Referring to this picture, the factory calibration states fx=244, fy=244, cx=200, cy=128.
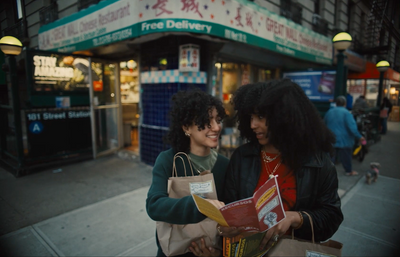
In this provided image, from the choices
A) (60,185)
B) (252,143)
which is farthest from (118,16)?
(252,143)

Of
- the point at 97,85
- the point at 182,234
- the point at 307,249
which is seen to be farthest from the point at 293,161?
the point at 97,85

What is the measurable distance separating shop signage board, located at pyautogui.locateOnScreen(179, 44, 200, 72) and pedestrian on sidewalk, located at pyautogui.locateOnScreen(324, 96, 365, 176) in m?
3.20

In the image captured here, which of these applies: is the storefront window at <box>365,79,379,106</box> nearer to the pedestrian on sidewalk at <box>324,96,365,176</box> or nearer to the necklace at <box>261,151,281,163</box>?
the pedestrian on sidewalk at <box>324,96,365,176</box>

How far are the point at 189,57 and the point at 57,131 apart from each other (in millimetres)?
3556

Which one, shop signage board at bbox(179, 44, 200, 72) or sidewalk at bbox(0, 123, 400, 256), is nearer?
sidewalk at bbox(0, 123, 400, 256)

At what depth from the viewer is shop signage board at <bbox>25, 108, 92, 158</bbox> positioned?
530 centimetres

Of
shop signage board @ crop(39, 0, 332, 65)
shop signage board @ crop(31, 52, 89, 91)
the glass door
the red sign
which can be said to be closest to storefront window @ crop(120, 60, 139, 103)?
the glass door

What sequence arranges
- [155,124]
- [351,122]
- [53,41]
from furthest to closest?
[53,41]
[155,124]
[351,122]

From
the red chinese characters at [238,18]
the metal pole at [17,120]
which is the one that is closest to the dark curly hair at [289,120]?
the red chinese characters at [238,18]

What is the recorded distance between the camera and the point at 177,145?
1.76m

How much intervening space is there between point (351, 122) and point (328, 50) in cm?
435

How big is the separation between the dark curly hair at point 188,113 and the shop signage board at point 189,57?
3.23 meters

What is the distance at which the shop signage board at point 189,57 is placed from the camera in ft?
16.3

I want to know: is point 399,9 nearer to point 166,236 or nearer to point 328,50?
point 166,236
